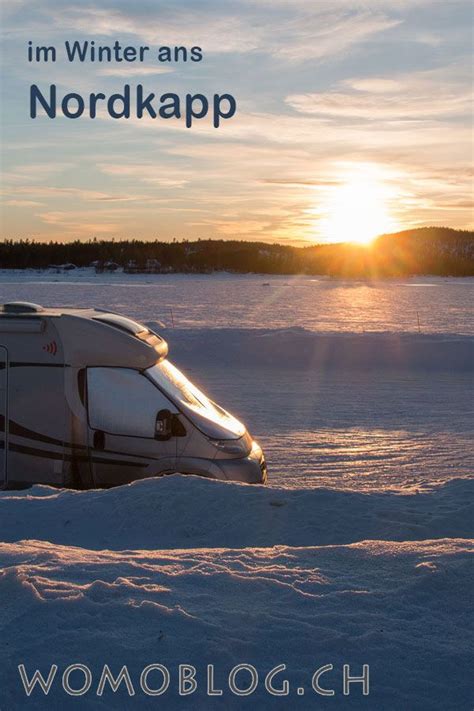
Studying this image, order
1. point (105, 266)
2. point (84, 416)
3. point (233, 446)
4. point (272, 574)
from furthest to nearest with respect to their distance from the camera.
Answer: point (105, 266) < point (233, 446) < point (84, 416) < point (272, 574)

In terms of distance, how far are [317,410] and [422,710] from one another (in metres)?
12.1

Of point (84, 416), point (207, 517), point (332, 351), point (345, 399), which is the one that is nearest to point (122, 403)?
point (84, 416)

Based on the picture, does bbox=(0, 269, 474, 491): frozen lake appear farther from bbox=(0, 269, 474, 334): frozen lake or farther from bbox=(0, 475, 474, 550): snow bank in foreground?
bbox=(0, 269, 474, 334): frozen lake

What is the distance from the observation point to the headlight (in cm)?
857

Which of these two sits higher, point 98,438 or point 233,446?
point 98,438

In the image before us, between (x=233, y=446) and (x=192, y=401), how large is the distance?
0.64m

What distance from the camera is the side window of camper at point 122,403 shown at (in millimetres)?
8445

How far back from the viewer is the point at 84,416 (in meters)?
8.41

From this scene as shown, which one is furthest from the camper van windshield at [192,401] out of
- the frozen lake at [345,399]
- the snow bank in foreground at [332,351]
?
the snow bank in foreground at [332,351]

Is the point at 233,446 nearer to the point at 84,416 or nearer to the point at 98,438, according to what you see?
the point at 98,438

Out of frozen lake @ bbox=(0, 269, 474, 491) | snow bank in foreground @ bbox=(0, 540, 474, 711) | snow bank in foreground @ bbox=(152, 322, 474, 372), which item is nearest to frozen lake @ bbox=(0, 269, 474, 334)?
frozen lake @ bbox=(0, 269, 474, 491)

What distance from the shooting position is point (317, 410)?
52.4 feet

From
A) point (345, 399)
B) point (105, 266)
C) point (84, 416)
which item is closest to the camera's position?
point (84, 416)

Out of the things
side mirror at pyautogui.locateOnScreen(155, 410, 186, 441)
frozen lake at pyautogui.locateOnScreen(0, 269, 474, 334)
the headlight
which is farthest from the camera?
frozen lake at pyautogui.locateOnScreen(0, 269, 474, 334)
